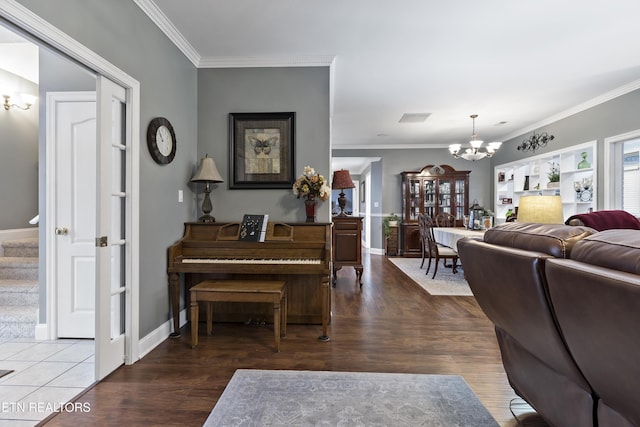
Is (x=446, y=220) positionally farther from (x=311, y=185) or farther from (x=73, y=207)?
(x=73, y=207)

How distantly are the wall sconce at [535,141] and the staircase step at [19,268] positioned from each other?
7.33m

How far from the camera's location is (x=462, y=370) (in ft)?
6.77

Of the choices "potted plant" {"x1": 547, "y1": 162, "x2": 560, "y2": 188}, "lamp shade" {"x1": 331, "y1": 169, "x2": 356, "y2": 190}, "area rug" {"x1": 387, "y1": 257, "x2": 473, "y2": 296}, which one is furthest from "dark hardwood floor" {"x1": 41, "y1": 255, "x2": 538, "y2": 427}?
"potted plant" {"x1": 547, "y1": 162, "x2": 560, "y2": 188}

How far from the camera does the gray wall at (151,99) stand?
1.78m

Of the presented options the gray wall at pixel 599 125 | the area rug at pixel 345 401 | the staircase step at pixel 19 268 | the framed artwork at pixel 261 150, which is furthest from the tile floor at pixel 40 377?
the gray wall at pixel 599 125

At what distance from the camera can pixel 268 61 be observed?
304 cm

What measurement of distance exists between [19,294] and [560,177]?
7.30 metres

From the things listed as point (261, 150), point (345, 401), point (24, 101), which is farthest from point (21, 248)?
point (345, 401)

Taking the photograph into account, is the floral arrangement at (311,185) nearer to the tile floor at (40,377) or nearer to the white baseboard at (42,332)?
the tile floor at (40,377)

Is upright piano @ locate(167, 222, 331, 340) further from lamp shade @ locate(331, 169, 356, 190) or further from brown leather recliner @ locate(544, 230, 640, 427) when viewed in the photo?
brown leather recliner @ locate(544, 230, 640, 427)

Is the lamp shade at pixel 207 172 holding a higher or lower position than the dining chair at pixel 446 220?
higher

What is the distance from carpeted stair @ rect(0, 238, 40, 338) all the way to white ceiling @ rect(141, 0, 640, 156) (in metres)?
2.51

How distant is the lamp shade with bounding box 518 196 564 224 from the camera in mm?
2463

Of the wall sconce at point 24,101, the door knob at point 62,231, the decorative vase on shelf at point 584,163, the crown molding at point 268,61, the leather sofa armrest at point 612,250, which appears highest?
the crown molding at point 268,61
